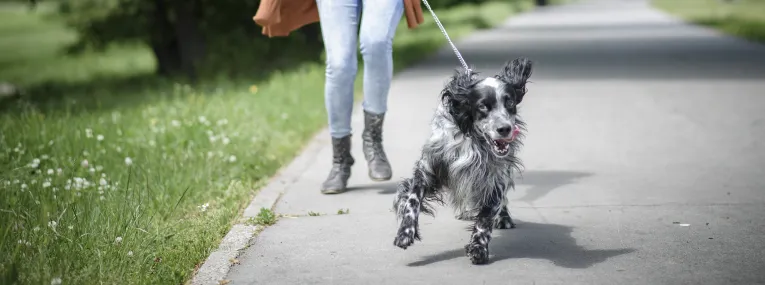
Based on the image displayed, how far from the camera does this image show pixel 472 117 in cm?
505

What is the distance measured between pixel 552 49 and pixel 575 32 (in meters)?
8.74

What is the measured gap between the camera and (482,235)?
16.5 feet

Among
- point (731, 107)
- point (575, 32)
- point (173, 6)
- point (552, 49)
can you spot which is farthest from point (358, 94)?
point (575, 32)

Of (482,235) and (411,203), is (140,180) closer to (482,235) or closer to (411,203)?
(411,203)

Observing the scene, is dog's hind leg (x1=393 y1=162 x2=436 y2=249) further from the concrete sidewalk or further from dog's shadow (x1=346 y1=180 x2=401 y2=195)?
dog's shadow (x1=346 y1=180 x2=401 y2=195)

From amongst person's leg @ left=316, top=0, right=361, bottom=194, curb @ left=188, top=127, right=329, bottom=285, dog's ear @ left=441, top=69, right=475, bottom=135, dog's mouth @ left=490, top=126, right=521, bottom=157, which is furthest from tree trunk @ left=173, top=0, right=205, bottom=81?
dog's mouth @ left=490, top=126, right=521, bottom=157

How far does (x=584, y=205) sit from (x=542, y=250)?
120cm

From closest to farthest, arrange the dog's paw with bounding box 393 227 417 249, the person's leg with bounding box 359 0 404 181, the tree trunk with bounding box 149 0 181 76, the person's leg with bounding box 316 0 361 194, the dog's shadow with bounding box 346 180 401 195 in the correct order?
the dog's paw with bounding box 393 227 417 249, the person's leg with bounding box 359 0 404 181, the person's leg with bounding box 316 0 361 194, the dog's shadow with bounding box 346 180 401 195, the tree trunk with bounding box 149 0 181 76

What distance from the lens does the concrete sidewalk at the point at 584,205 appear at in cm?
489

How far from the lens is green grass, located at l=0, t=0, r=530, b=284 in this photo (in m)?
4.92

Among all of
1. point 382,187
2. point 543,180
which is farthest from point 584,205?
point 382,187

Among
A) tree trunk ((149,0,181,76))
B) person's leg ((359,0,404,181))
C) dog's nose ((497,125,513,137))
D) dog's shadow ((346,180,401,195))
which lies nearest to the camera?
dog's nose ((497,125,513,137))

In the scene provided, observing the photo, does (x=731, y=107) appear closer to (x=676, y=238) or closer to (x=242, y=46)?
(x=676, y=238)

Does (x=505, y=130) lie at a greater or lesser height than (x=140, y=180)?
greater
